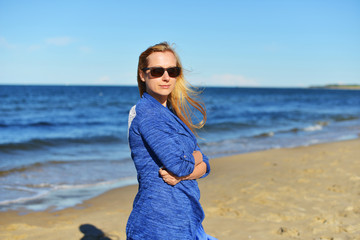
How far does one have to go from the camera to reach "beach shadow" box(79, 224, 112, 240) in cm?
414

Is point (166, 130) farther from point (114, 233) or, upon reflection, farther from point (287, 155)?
point (287, 155)

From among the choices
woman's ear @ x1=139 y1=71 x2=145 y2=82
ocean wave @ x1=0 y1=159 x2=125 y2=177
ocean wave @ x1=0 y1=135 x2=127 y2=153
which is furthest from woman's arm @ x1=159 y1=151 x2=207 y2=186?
ocean wave @ x1=0 y1=135 x2=127 y2=153

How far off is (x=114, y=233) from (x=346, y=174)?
4673 mm

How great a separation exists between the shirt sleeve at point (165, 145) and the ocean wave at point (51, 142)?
9.78m

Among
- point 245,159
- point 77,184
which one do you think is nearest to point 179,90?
point 77,184

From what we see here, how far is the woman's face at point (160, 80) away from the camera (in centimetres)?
196

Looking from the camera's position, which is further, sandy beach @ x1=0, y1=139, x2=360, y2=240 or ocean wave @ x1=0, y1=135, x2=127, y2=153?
ocean wave @ x1=0, y1=135, x2=127, y2=153

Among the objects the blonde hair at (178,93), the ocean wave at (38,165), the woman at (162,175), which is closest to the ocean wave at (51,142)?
the ocean wave at (38,165)

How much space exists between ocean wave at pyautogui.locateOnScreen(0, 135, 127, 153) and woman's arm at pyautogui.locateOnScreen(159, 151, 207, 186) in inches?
382

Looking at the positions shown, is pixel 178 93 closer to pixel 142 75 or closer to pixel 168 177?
pixel 142 75

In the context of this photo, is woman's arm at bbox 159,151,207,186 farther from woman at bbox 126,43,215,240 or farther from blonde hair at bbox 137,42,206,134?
blonde hair at bbox 137,42,206,134

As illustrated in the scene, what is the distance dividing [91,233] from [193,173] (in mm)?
2943

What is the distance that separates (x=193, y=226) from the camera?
182cm

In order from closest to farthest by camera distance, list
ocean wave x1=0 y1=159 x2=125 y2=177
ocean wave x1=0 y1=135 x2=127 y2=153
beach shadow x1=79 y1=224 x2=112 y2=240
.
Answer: beach shadow x1=79 y1=224 x2=112 y2=240, ocean wave x1=0 y1=159 x2=125 y2=177, ocean wave x1=0 y1=135 x2=127 y2=153
